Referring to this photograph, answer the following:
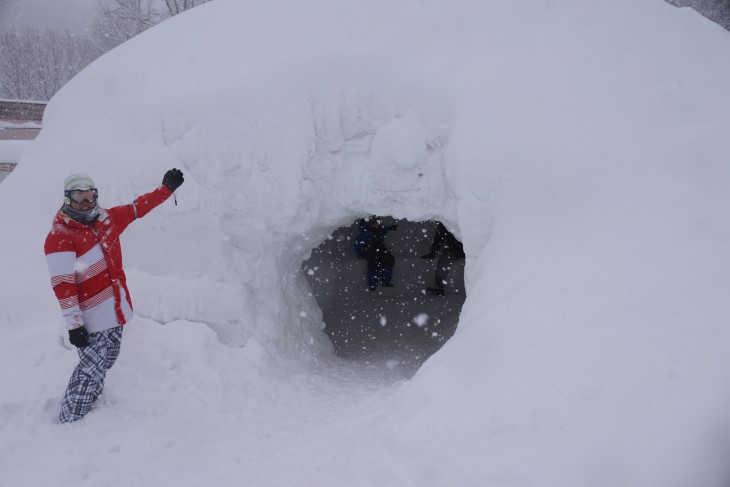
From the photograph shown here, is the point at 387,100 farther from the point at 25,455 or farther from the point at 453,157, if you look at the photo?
the point at 25,455

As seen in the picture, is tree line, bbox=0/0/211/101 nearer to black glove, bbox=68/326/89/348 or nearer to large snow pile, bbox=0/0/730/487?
large snow pile, bbox=0/0/730/487

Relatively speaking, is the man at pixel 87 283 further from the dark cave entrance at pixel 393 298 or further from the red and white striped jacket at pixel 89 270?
the dark cave entrance at pixel 393 298

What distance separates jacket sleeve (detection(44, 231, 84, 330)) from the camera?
3.04 meters

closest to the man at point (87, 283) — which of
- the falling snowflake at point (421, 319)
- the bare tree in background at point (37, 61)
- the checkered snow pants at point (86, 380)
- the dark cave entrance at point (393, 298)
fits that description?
the checkered snow pants at point (86, 380)

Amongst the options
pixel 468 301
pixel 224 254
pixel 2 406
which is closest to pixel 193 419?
pixel 2 406

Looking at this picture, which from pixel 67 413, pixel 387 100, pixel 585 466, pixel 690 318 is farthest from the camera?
pixel 387 100

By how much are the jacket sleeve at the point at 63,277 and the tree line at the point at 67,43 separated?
65.6ft

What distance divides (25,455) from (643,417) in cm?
385

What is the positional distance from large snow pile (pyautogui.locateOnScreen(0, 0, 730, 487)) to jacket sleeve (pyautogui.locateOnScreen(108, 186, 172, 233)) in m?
0.76

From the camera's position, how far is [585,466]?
7.32ft

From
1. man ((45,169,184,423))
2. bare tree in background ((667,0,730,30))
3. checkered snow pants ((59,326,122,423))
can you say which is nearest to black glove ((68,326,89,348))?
man ((45,169,184,423))

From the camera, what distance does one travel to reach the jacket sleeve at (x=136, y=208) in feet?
11.7

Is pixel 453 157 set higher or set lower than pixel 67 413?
higher

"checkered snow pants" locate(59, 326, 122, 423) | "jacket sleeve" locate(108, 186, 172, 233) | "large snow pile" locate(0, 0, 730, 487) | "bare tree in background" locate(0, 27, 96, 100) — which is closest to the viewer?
"large snow pile" locate(0, 0, 730, 487)
